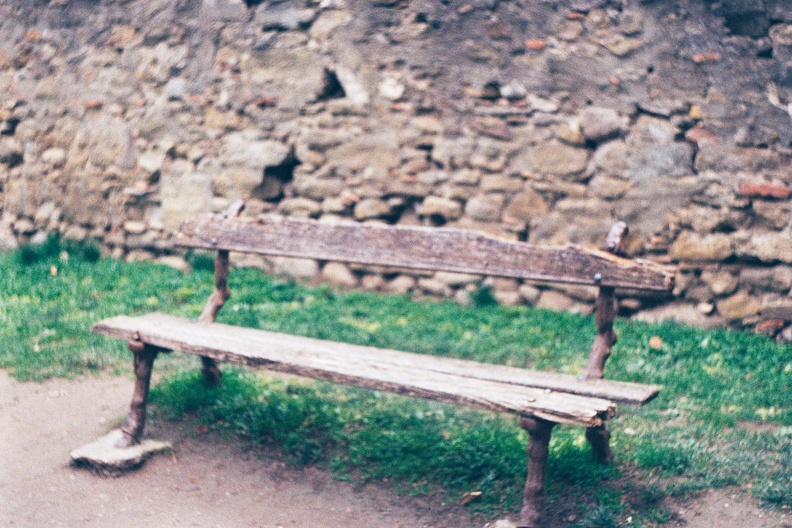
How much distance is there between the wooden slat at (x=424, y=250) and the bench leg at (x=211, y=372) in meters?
0.59

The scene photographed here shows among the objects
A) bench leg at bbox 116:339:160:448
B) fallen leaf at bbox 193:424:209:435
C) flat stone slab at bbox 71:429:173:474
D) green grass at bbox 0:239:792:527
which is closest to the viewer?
green grass at bbox 0:239:792:527

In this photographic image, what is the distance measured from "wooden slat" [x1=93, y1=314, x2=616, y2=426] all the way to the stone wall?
8.19 feet

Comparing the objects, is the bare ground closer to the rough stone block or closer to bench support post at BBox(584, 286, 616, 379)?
bench support post at BBox(584, 286, 616, 379)

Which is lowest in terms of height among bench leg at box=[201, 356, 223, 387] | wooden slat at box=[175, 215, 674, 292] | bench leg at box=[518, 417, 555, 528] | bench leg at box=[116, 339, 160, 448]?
bench leg at box=[201, 356, 223, 387]

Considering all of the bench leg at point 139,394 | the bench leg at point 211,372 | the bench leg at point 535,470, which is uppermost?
the bench leg at point 535,470

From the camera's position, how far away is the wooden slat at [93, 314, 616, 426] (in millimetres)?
2473

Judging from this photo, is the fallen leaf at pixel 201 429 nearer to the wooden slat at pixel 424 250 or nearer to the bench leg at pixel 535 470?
the wooden slat at pixel 424 250

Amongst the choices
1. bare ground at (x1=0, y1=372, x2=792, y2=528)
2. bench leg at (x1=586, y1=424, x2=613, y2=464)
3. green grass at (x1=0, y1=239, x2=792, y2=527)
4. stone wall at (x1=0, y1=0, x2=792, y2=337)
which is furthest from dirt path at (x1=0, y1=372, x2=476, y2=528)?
stone wall at (x1=0, y1=0, x2=792, y2=337)

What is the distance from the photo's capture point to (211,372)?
12.4ft

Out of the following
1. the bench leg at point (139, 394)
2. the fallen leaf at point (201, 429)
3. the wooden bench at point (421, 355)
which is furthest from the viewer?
the fallen leaf at point (201, 429)

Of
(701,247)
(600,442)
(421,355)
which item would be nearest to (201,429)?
(421,355)

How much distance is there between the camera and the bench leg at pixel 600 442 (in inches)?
117

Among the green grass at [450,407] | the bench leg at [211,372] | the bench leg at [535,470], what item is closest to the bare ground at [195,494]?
the green grass at [450,407]

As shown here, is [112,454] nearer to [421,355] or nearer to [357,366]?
[357,366]
